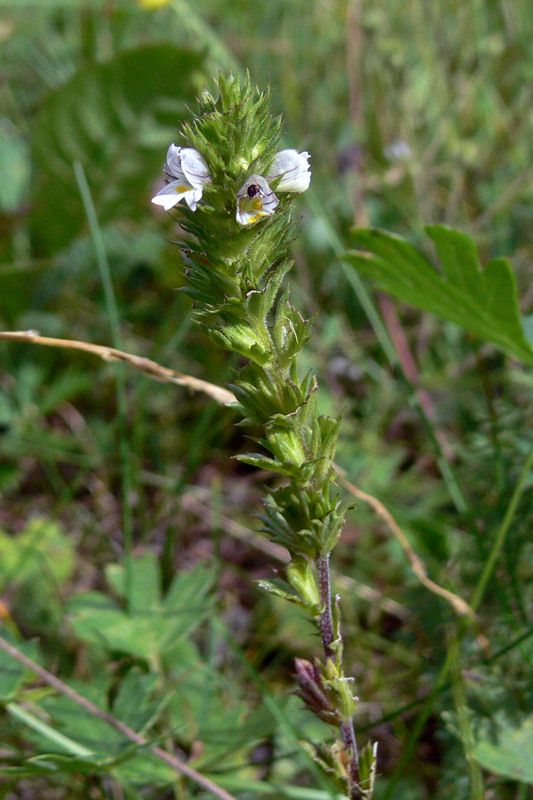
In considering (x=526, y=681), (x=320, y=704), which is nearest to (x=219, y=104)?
(x=320, y=704)

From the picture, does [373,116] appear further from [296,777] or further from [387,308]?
[296,777]

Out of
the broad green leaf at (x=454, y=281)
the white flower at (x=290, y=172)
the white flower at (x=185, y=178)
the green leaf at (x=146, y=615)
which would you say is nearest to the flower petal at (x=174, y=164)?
the white flower at (x=185, y=178)

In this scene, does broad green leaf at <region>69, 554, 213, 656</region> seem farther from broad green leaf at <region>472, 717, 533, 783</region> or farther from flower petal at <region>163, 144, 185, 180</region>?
flower petal at <region>163, 144, 185, 180</region>

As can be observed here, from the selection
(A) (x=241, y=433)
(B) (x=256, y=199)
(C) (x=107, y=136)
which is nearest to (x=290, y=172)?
(B) (x=256, y=199)

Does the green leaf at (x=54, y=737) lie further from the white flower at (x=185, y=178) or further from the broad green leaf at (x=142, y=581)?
the white flower at (x=185, y=178)

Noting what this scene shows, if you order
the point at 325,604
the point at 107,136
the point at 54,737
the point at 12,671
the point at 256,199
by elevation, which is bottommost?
the point at 54,737

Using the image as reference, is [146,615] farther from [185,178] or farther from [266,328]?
[185,178]
